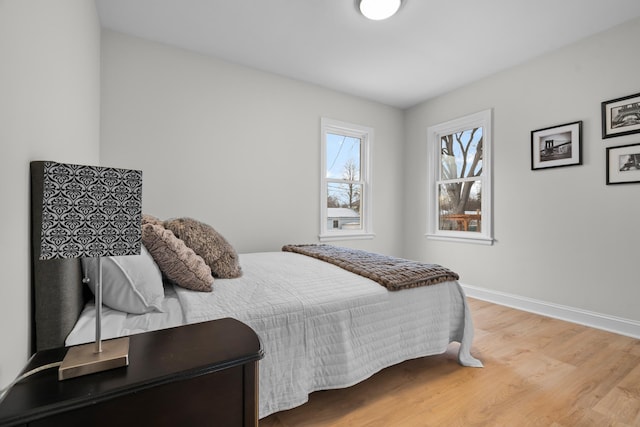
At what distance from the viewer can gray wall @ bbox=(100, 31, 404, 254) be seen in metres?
2.81

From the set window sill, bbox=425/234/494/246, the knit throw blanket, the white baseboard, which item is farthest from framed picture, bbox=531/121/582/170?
the knit throw blanket

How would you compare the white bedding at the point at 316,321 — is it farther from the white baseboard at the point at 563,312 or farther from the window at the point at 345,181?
the window at the point at 345,181

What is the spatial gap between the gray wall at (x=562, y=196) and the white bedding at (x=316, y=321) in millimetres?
1658

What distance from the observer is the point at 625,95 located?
2.63m

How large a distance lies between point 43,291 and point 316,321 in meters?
1.06

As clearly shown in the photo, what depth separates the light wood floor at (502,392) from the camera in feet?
5.03

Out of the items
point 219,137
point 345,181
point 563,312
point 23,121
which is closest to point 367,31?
point 219,137

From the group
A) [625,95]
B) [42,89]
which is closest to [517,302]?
[625,95]

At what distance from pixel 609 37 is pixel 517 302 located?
2.62 m

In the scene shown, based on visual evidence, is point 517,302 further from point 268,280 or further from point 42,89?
point 42,89

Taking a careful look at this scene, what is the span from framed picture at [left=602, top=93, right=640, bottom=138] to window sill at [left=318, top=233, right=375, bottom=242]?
265 cm

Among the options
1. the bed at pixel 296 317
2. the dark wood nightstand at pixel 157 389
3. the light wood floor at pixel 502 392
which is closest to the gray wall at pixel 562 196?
the light wood floor at pixel 502 392

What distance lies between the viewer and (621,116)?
8.64ft

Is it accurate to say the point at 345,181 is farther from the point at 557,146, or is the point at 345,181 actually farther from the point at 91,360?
the point at 91,360
